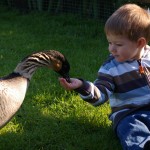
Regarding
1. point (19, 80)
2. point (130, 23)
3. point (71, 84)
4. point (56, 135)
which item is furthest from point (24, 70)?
point (130, 23)

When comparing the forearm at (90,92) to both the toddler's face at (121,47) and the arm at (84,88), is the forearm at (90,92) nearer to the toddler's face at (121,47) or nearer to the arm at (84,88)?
the arm at (84,88)

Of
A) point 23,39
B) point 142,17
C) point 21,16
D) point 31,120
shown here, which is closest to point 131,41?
point 142,17

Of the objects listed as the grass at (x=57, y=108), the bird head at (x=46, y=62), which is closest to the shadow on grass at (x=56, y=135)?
the grass at (x=57, y=108)

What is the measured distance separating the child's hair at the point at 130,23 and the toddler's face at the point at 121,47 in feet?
0.10

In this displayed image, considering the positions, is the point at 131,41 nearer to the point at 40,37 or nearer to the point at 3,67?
the point at 3,67

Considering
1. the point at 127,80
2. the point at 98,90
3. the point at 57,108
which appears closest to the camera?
the point at 98,90

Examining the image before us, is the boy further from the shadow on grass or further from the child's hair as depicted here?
the shadow on grass

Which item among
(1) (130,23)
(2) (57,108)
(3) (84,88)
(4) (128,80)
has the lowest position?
(2) (57,108)

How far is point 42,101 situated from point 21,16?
191 inches

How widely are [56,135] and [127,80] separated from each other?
29.9 inches

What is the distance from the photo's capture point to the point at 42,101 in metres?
3.95

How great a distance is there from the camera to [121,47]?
2.72 metres

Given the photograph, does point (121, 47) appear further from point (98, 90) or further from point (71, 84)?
point (71, 84)

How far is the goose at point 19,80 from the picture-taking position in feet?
9.14
